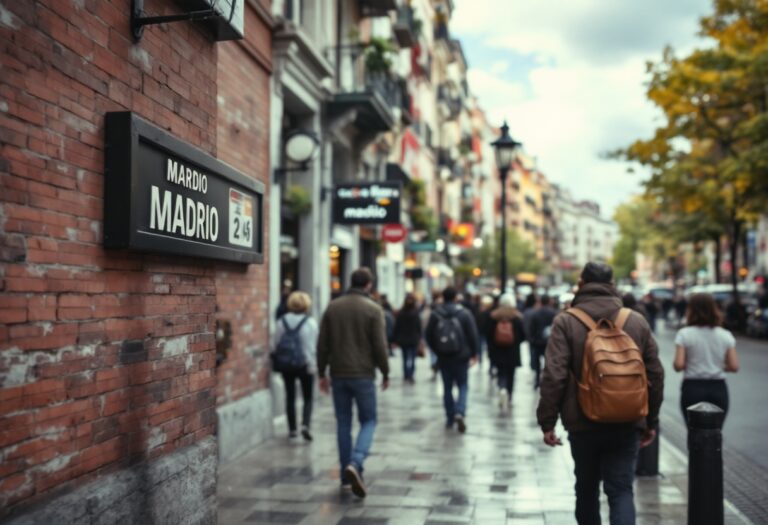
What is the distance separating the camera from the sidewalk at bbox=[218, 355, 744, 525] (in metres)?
6.65

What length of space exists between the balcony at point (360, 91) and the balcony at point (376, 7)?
1.20 metres

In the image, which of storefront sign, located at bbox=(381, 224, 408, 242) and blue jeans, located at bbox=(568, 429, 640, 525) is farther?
storefront sign, located at bbox=(381, 224, 408, 242)

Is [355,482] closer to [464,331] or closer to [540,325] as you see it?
Result: [464,331]

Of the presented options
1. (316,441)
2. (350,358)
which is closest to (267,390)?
(316,441)

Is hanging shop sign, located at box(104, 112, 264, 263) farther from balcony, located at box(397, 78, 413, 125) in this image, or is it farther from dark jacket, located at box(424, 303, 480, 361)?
balcony, located at box(397, 78, 413, 125)

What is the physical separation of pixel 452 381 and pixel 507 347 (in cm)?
235

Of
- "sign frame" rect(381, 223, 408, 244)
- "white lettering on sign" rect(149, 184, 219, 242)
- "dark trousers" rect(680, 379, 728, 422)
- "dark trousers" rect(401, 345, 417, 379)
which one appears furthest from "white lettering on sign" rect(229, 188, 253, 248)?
"sign frame" rect(381, 223, 408, 244)

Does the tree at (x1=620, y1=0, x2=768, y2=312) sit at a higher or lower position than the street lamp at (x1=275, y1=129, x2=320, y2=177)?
higher

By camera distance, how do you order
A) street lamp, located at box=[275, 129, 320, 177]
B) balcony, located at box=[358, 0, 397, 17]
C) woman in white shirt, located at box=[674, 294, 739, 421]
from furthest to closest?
balcony, located at box=[358, 0, 397, 17] → street lamp, located at box=[275, 129, 320, 177] → woman in white shirt, located at box=[674, 294, 739, 421]

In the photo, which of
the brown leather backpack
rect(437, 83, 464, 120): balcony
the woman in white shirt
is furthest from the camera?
rect(437, 83, 464, 120): balcony

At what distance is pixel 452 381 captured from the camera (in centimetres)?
1095


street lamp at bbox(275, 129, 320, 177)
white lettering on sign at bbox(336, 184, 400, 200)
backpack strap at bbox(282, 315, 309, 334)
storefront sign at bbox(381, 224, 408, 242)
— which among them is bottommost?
backpack strap at bbox(282, 315, 309, 334)

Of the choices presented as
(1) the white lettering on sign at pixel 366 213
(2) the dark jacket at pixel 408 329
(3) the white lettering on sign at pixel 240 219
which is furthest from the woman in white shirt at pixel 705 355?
(2) the dark jacket at pixel 408 329

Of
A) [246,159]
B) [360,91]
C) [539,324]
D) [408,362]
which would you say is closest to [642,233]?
[408,362]
